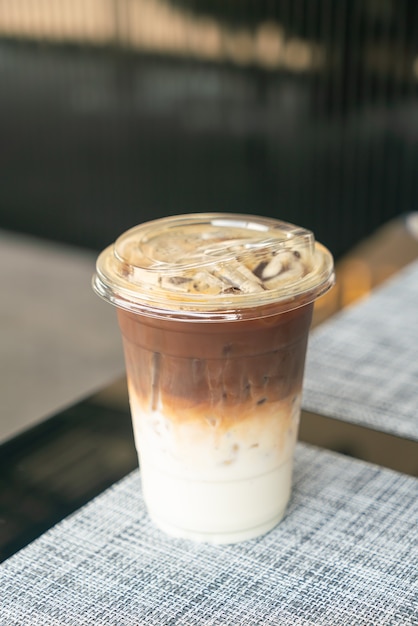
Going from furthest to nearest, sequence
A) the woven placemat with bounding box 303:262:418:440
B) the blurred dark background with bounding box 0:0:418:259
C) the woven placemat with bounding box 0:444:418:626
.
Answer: the blurred dark background with bounding box 0:0:418:259 → the woven placemat with bounding box 303:262:418:440 → the woven placemat with bounding box 0:444:418:626

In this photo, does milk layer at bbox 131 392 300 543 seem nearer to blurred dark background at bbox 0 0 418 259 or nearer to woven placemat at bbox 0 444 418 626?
woven placemat at bbox 0 444 418 626

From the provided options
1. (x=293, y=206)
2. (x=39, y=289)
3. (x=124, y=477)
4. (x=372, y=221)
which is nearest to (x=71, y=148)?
(x=39, y=289)

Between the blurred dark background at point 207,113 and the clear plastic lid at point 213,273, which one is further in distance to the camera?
the blurred dark background at point 207,113

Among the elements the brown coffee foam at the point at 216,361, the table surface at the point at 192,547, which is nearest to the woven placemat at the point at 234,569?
the table surface at the point at 192,547

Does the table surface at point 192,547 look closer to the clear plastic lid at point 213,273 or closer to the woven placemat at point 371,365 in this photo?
the woven placemat at point 371,365

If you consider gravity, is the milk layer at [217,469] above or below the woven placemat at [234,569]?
above

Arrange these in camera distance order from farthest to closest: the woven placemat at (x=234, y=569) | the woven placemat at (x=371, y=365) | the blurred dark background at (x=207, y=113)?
the blurred dark background at (x=207, y=113) < the woven placemat at (x=371, y=365) < the woven placemat at (x=234, y=569)

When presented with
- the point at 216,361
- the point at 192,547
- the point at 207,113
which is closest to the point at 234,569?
the point at 192,547

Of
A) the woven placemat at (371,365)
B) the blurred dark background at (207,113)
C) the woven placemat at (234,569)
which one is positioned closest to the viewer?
the woven placemat at (234,569)

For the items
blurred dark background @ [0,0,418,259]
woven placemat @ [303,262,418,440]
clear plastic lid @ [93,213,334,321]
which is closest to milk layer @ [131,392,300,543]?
clear plastic lid @ [93,213,334,321]
